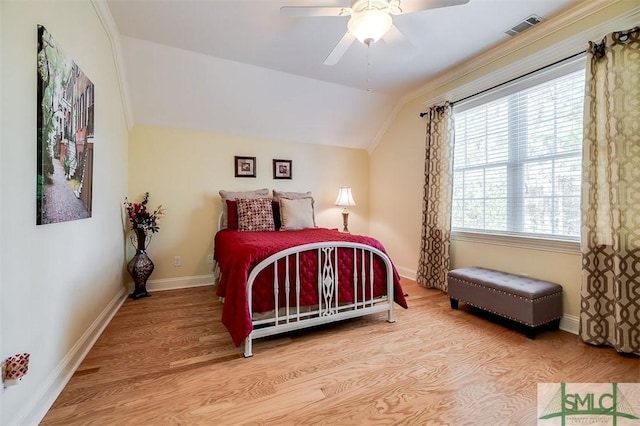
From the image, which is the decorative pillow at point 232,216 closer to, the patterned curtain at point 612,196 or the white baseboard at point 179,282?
the white baseboard at point 179,282

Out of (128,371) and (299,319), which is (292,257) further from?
(128,371)

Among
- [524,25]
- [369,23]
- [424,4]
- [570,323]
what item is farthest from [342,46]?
[570,323]

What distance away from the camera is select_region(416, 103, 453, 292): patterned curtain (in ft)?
10.4

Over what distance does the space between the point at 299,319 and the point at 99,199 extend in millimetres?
1908

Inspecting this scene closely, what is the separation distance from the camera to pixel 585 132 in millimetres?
2070

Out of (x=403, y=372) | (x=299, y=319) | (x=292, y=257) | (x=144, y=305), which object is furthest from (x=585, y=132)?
(x=144, y=305)

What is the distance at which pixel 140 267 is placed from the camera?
3014mm

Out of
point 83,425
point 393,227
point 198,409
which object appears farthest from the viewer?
point 393,227

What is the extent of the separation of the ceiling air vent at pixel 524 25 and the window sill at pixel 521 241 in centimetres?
186

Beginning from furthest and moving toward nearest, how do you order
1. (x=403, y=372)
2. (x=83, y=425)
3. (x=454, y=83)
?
(x=454, y=83) → (x=403, y=372) → (x=83, y=425)

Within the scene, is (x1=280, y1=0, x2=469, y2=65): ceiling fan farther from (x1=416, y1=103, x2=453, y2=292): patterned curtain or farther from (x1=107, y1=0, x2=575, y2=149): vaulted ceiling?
(x1=416, y1=103, x2=453, y2=292): patterned curtain

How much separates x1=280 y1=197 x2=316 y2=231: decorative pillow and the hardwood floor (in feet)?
4.46

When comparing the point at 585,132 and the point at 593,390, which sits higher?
the point at 585,132

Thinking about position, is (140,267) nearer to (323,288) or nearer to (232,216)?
(232,216)
